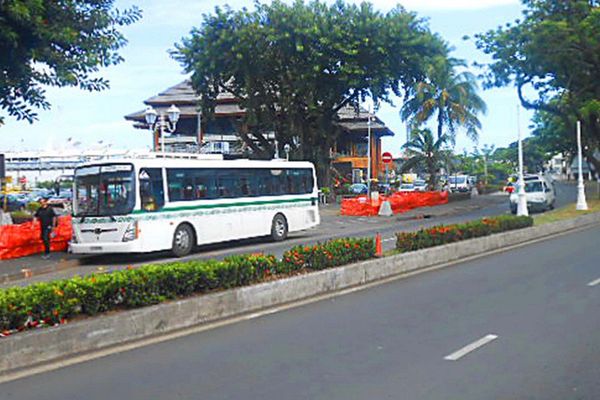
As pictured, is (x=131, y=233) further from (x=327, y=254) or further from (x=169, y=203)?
(x=327, y=254)

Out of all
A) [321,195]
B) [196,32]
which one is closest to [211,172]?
[196,32]

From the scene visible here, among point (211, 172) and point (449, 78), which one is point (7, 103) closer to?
point (211, 172)

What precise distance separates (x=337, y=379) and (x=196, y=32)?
37658 millimetres

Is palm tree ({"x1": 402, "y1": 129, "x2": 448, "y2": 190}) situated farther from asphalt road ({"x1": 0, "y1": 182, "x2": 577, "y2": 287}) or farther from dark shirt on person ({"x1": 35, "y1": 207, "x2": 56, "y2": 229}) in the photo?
dark shirt on person ({"x1": 35, "y1": 207, "x2": 56, "y2": 229})

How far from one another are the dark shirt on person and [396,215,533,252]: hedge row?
31.4 feet

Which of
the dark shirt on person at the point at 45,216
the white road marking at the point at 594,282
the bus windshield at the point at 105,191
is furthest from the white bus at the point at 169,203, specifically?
the white road marking at the point at 594,282

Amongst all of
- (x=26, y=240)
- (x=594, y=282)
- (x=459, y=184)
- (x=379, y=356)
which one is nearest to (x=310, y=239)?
(x=26, y=240)

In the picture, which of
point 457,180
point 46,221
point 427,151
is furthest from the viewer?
point 457,180

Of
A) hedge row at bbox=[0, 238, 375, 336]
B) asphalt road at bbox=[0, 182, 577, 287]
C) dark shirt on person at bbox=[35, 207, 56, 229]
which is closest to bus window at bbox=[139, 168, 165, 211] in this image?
asphalt road at bbox=[0, 182, 577, 287]

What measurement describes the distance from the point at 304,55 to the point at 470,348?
33401mm

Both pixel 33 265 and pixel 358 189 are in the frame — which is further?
pixel 358 189

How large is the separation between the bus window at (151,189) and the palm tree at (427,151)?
33.7 m

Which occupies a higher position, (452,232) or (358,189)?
(358,189)

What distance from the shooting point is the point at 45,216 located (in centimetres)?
1973
